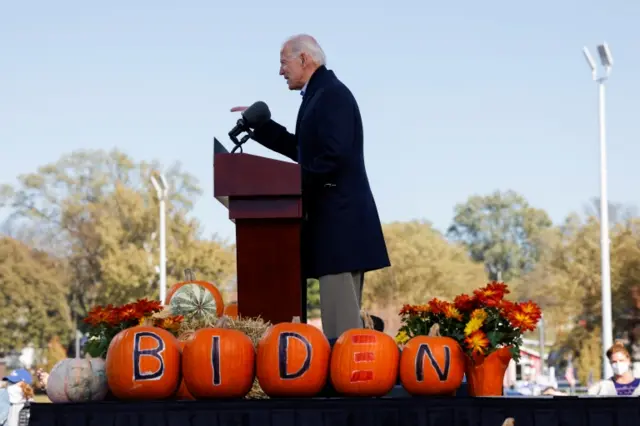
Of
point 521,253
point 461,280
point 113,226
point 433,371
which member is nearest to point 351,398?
point 433,371

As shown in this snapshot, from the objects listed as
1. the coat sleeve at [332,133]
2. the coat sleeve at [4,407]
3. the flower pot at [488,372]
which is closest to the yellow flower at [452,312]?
the flower pot at [488,372]

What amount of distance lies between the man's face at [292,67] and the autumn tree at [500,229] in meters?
88.4

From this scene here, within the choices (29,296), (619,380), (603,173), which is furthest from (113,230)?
(619,380)

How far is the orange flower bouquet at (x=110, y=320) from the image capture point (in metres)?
5.27

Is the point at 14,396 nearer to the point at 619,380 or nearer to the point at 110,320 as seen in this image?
the point at 619,380

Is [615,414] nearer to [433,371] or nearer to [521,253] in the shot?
[433,371]

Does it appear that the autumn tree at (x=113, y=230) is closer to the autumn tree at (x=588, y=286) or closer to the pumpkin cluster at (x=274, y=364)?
the autumn tree at (x=588, y=286)

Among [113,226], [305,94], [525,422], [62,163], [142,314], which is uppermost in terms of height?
[62,163]

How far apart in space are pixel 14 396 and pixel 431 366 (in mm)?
10930

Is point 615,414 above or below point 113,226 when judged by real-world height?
below

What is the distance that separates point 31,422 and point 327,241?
161 cm

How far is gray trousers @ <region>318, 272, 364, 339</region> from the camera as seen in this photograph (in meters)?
5.43

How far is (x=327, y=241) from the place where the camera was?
546 centimetres

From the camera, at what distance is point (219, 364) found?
4.74 meters
